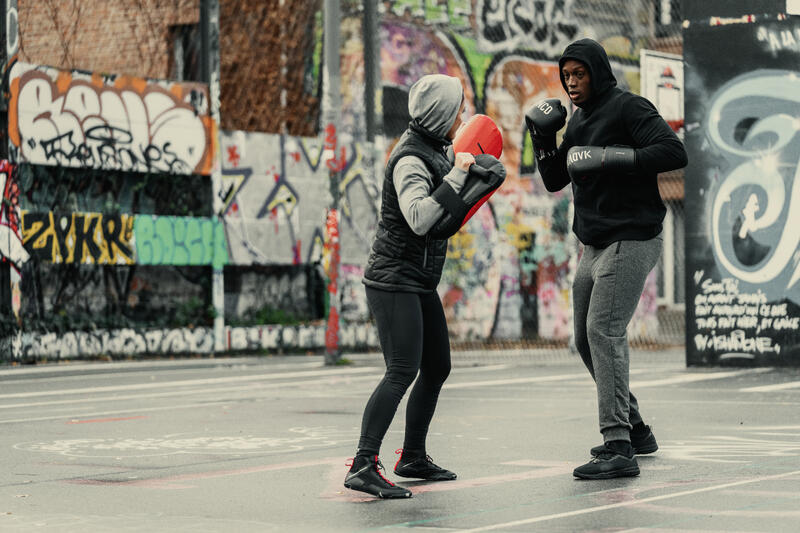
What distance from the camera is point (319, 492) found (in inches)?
267

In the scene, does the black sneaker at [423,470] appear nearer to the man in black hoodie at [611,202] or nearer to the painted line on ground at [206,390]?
the man in black hoodie at [611,202]

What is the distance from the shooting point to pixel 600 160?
23.8 ft

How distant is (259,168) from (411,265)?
15.5 meters

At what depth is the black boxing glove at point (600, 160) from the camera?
23.7 feet

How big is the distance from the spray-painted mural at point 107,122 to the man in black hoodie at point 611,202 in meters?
12.8

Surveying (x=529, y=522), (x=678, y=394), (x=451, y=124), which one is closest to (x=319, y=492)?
(x=529, y=522)

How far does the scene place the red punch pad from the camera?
6.75 m

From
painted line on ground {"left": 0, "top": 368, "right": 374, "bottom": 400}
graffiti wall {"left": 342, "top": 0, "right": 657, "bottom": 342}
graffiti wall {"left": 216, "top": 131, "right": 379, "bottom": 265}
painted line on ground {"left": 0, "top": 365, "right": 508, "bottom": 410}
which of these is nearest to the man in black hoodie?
painted line on ground {"left": 0, "top": 365, "right": 508, "bottom": 410}

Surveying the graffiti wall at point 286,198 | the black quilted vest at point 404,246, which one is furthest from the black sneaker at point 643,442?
the graffiti wall at point 286,198

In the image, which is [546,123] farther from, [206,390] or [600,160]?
[206,390]

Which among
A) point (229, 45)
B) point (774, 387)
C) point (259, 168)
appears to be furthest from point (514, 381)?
point (229, 45)

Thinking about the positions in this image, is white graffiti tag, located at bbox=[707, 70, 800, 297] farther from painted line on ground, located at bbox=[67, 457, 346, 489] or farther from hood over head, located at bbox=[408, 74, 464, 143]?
hood over head, located at bbox=[408, 74, 464, 143]

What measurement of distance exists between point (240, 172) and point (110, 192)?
7.18 ft

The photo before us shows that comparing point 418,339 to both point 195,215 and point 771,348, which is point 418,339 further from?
point 195,215
